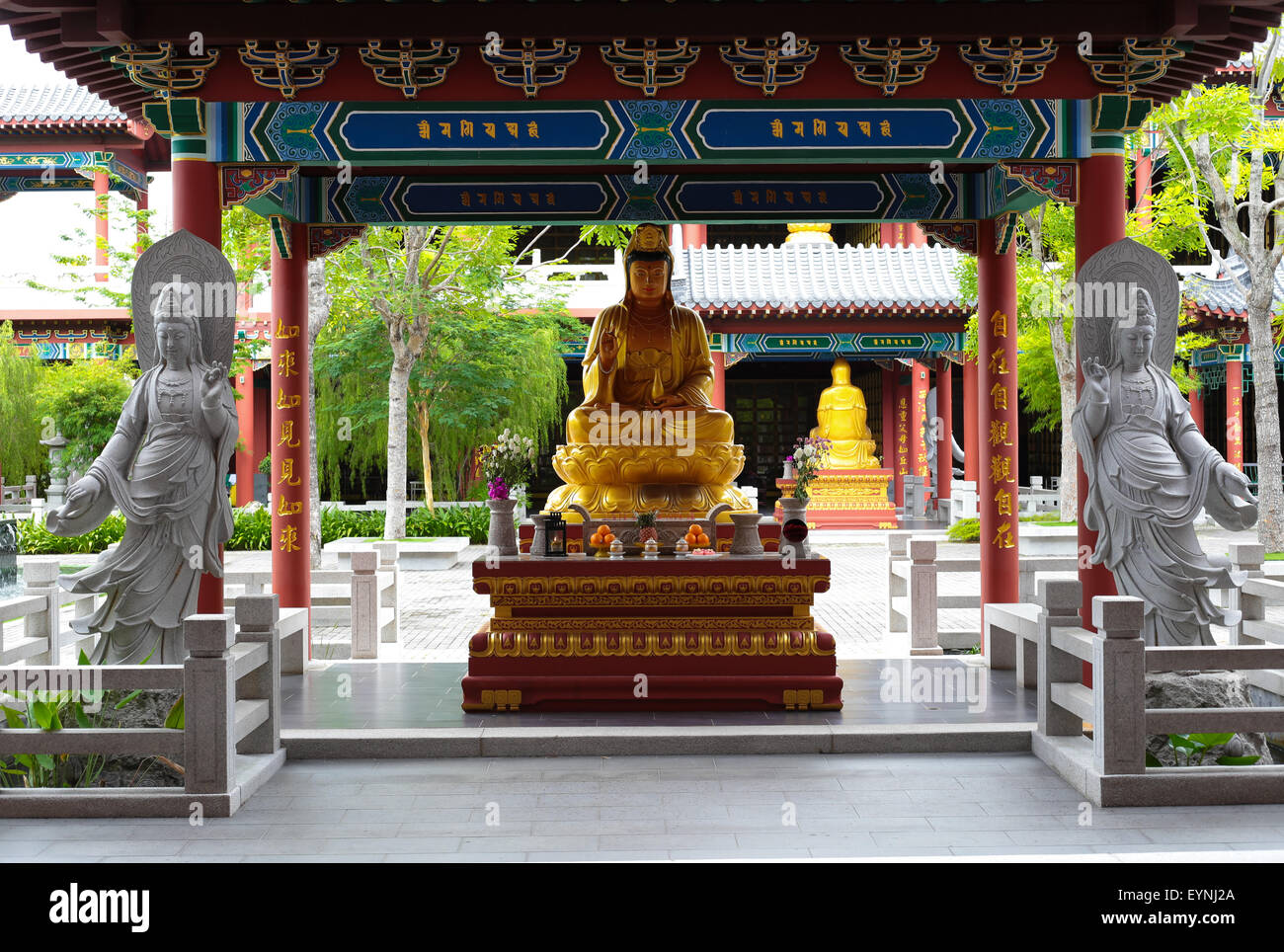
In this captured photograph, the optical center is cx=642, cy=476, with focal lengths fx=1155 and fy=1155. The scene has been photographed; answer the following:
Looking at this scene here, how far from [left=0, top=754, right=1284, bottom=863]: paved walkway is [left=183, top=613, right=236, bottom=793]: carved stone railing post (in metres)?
0.22

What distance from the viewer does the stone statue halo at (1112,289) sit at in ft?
20.7

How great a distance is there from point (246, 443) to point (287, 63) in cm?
1601

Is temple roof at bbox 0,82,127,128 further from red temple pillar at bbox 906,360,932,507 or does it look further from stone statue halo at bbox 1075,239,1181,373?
stone statue halo at bbox 1075,239,1181,373

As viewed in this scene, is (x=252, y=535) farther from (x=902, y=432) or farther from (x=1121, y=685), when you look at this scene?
(x=1121, y=685)

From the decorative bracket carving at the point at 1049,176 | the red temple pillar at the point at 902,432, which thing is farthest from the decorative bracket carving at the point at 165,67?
the red temple pillar at the point at 902,432

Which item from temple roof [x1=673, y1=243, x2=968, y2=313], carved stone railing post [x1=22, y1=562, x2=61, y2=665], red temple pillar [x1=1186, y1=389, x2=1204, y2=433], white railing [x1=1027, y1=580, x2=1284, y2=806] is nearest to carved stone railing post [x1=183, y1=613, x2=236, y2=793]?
carved stone railing post [x1=22, y1=562, x2=61, y2=665]

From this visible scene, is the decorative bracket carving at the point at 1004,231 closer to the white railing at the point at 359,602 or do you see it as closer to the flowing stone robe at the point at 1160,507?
the flowing stone robe at the point at 1160,507

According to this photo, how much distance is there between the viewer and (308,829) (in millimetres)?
5035

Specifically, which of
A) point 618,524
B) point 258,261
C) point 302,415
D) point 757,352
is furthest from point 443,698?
point 757,352

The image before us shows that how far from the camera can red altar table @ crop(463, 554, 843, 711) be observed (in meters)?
7.05

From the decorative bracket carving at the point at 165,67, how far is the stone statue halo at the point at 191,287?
3.66ft

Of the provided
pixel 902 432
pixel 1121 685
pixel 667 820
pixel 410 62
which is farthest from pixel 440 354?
pixel 1121 685

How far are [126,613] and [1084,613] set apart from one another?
539cm

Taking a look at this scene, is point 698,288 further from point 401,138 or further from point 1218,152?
point 401,138
